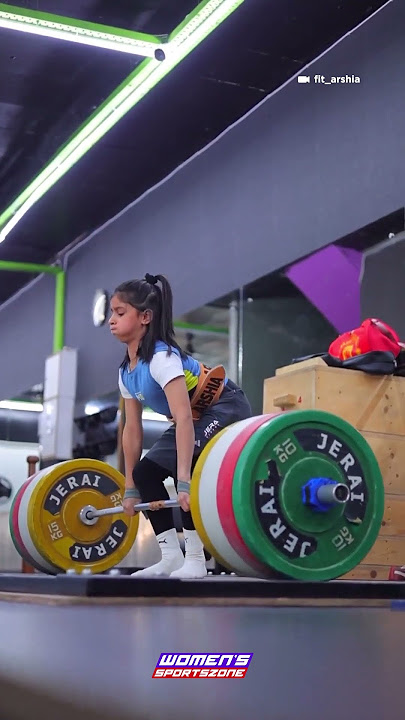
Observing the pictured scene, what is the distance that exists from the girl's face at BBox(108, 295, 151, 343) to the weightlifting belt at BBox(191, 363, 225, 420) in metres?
0.20

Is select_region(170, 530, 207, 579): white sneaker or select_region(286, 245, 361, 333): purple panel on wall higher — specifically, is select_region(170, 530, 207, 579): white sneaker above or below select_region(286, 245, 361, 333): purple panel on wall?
below

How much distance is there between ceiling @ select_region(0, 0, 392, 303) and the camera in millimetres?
4398

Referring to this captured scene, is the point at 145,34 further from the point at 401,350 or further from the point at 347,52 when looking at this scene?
the point at 401,350

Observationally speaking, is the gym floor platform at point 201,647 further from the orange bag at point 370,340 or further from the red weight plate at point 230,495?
the orange bag at point 370,340

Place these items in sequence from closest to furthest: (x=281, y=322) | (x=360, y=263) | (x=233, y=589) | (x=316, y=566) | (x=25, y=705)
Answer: (x=25, y=705), (x=233, y=589), (x=316, y=566), (x=360, y=263), (x=281, y=322)

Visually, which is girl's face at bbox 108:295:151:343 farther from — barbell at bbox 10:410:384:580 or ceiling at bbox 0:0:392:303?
ceiling at bbox 0:0:392:303

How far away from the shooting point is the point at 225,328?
5.20 m

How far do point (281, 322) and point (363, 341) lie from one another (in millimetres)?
1643

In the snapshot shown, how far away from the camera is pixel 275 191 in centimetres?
487

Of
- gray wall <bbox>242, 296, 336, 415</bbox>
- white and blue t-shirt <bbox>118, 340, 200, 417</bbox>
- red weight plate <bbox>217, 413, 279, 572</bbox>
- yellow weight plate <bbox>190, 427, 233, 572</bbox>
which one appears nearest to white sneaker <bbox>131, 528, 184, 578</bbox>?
white and blue t-shirt <bbox>118, 340, 200, 417</bbox>

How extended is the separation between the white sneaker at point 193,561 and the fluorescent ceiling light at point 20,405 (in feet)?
18.7

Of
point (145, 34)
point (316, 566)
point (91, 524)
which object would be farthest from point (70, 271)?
point (316, 566)

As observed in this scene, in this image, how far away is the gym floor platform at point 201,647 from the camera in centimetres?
112

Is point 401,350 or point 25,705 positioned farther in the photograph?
point 401,350
